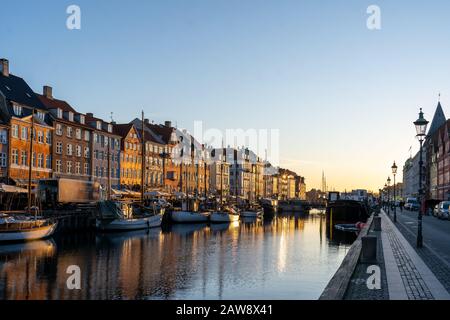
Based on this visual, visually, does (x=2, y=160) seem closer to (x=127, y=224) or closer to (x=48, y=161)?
(x=48, y=161)

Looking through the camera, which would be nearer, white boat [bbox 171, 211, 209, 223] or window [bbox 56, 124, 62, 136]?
window [bbox 56, 124, 62, 136]

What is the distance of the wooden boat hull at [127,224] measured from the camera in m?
56.8

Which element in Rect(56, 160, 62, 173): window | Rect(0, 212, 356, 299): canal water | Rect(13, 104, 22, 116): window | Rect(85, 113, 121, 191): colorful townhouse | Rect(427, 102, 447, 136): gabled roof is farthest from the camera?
Rect(427, 102, 447, 136): gabled roof

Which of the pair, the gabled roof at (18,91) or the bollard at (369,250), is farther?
the gabled roof at (18,91)

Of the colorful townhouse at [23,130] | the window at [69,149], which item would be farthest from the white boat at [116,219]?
the window at [69,149]

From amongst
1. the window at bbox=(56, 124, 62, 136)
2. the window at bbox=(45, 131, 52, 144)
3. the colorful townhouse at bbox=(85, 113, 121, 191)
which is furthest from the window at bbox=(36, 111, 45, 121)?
the colorful townhouse at bbox=(85, 113, 121, 191)

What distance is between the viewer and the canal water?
2289 centimetres

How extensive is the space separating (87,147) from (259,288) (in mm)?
64430

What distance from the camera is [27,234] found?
4303 cm

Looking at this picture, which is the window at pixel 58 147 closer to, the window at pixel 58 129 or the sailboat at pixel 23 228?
the window at pixel 58 129

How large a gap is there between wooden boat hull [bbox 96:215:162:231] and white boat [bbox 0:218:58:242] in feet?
35.7

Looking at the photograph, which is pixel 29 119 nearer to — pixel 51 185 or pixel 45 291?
pixel 51 185

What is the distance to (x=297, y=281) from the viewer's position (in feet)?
85.4

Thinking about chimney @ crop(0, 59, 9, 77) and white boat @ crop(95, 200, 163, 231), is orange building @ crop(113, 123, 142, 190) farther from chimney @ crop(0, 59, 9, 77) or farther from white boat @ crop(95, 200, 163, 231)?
white boat @ crop(95, 200, 163, 231)
